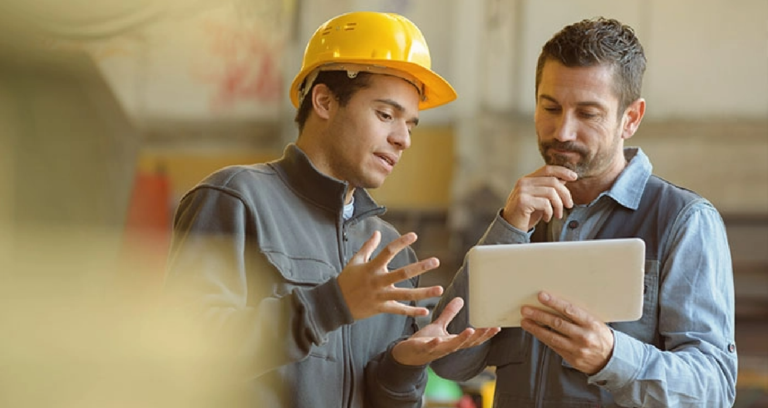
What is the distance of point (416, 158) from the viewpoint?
6.93 meters

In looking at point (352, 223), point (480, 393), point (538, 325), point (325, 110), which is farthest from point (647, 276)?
point (480, 393)

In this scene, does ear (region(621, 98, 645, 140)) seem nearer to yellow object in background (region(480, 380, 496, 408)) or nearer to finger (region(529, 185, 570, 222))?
finger (region(529, 185, 570, 222))

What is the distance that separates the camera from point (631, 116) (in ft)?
6.37

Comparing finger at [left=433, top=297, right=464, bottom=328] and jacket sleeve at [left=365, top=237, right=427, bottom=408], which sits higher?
finger at [left=433, top=297, right=464, bottom=328]

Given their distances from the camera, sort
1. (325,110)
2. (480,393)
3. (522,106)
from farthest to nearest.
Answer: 1. (522,106)
2. (480,393)
3. (325,110)

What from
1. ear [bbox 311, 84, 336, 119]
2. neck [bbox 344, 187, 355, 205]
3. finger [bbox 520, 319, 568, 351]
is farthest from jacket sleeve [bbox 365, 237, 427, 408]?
ear [bbox 311, 84, 336, 119]

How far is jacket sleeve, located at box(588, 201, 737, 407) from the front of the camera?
1.60 meters

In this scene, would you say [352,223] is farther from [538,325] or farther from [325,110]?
[538,325]

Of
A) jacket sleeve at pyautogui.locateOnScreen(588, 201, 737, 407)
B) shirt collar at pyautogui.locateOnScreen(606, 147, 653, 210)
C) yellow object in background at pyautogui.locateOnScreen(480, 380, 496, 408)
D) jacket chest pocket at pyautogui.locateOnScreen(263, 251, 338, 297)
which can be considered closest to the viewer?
jacket sleeve at pyautogui.locateOnScreen(588, 201, 737, 407)

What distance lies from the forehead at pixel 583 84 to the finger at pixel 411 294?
2.17ft

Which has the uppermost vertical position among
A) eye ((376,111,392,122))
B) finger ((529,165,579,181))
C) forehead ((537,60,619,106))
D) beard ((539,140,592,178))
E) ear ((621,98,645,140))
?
forehead ((537,60,619,106))

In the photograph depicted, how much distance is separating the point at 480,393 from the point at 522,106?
3.31 metres

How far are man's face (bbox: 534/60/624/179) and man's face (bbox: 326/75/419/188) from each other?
34 centimetres

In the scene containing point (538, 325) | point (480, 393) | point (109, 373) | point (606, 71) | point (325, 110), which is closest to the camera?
point (109, 373)
